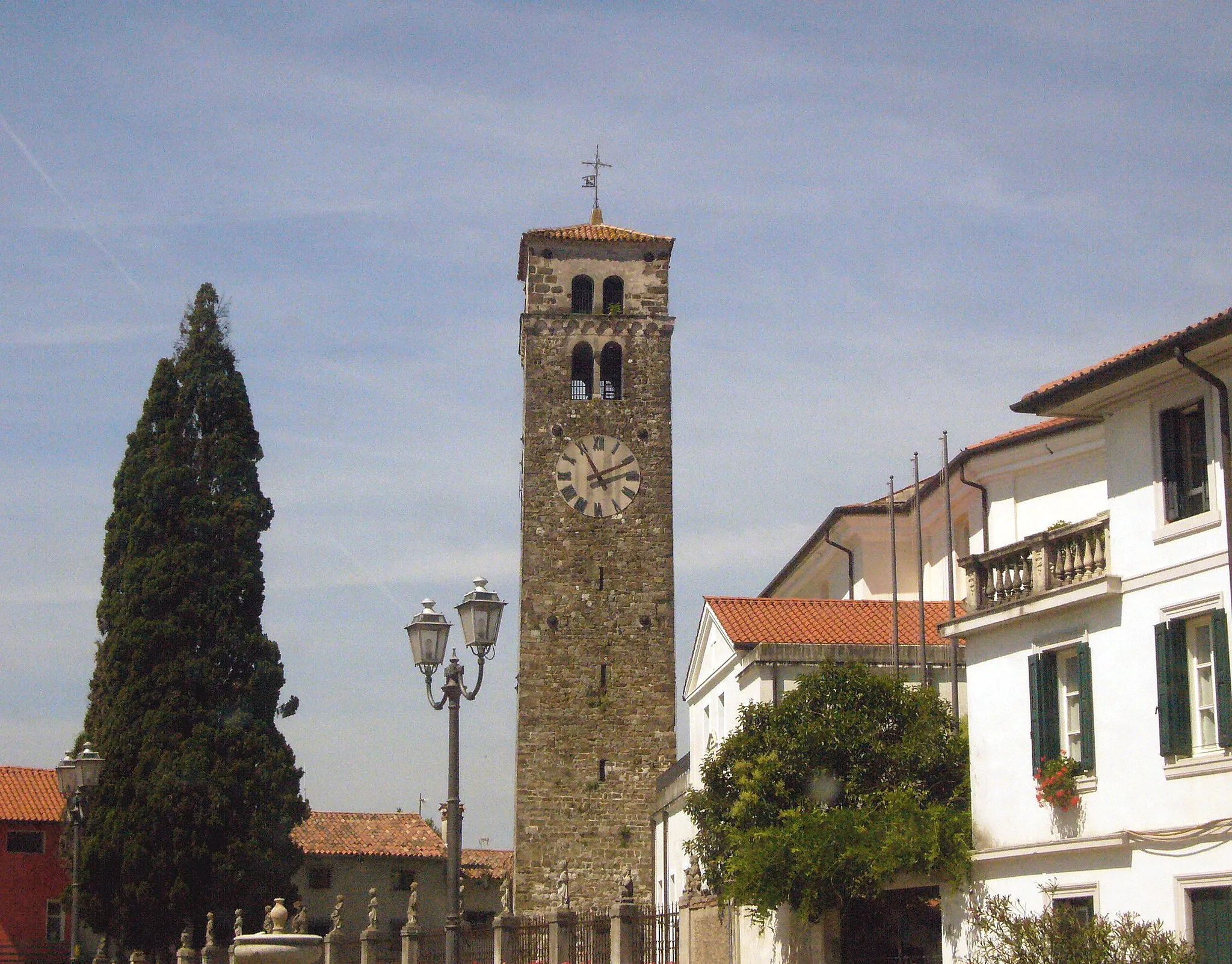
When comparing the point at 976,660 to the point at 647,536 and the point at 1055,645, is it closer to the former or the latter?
the point at 1055,645

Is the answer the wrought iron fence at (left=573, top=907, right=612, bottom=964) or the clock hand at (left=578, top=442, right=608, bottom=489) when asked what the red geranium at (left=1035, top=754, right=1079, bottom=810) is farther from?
the clock hand at (left=578, top=442, right=608, bottom=489)

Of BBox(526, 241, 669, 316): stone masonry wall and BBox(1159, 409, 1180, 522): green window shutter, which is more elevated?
BBox(526, 241, 669, 316): stone masonry wall

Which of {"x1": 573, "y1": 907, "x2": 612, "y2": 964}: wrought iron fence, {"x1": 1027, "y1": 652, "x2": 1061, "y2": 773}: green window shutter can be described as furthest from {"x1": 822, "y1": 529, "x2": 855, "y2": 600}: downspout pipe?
{"x1": 1027, "y1": 652, "x2": 1061, "y2": 773}: green window shutter

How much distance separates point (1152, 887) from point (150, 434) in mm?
32991

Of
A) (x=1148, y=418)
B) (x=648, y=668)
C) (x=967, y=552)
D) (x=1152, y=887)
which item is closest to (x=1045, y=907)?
(x=1152, y=887)

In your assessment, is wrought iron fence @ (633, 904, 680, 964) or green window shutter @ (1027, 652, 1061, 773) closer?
green window shutter @ (1027, 652, 1061, 773)

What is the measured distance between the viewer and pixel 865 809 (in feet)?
80.2

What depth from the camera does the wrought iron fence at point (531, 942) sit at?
30250 mm

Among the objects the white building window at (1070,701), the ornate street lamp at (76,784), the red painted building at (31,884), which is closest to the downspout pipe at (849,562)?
the ornate street lamp at (76,784)

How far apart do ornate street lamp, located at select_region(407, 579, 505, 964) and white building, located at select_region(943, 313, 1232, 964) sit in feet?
20.1

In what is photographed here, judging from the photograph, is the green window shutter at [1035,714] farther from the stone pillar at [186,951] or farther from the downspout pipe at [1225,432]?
the stone pillar at [186,951]

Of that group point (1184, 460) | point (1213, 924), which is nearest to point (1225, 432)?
point (1184, 460)

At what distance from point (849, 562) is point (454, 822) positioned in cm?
2516

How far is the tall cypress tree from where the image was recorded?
40250mm
